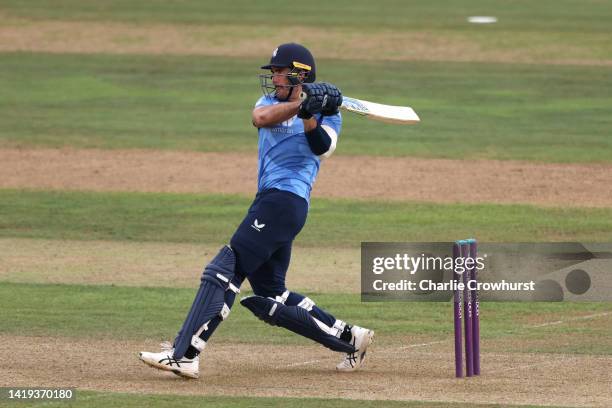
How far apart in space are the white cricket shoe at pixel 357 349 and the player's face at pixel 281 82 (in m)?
1.58

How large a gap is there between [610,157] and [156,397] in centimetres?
1305

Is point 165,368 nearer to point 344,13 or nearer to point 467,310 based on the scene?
point 467,310

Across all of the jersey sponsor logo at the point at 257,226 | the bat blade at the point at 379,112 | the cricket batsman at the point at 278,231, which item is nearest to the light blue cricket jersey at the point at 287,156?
the cricket batsman at the point at 278,231

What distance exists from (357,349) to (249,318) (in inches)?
98.0

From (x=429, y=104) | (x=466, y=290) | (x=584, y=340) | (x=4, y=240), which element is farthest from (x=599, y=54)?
(x=466, y=290)

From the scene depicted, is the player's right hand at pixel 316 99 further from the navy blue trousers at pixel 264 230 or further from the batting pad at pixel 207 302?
the batting pad at pixel 207 302

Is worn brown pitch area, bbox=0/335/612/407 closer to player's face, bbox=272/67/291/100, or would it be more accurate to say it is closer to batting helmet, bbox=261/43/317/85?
player's face, bbox=272/67/291/100

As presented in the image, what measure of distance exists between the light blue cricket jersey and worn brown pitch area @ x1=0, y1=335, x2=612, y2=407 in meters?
1.20

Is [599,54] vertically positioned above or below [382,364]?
above

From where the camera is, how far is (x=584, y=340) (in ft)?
32.7

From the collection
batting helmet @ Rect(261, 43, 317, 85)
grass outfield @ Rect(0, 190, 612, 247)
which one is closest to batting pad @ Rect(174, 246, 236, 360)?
batting helmet @ Rect(261, 43, 317, 85)

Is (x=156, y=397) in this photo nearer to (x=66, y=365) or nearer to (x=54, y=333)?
(x=66, y=365)

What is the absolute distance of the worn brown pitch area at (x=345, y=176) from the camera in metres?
17.4

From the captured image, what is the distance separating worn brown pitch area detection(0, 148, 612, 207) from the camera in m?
17.4
